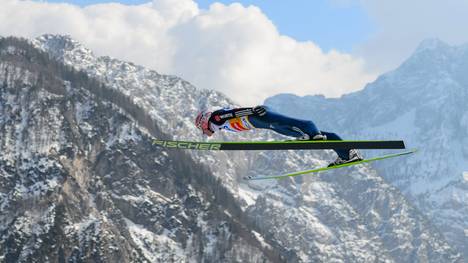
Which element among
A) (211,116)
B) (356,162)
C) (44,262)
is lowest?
(356,162)

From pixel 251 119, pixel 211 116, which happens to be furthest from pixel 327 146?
pixel 211 116

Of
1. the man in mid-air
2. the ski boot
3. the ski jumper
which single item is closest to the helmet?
the man in mid-air

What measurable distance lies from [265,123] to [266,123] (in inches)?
1.8

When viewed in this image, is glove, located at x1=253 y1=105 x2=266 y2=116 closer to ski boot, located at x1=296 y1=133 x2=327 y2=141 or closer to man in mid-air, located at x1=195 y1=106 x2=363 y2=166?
man in mid-air, located at x1=195 y1=106 x2=363 y2=166

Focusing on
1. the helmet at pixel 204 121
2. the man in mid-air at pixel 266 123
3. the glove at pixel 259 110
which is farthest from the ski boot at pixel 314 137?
the helmet at pixel 204 121

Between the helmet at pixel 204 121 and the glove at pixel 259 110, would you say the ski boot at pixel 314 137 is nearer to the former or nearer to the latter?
the glove at pixel 259 110

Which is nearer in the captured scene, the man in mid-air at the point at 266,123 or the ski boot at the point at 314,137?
the ski boot at the point at 314,137

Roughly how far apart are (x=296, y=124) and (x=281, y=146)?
3.81 ft

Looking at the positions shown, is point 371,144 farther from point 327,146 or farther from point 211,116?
point 211,116

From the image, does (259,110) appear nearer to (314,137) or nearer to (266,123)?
(266,123)

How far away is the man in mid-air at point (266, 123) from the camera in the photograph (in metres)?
28.4

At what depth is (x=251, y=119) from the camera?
96.0ft

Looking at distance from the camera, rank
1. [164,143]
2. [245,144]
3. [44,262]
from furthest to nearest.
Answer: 1. [44,262]
2. [164,143]
3. [245,144]

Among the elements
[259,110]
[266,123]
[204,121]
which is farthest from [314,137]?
[204,121]
